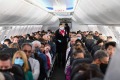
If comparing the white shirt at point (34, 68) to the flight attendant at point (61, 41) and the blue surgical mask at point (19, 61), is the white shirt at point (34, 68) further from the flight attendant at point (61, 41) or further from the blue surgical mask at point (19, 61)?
the flight attendant at point (61, 41)

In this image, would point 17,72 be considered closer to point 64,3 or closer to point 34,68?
point 34,68

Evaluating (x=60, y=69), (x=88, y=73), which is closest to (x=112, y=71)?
(x=88, y=73)

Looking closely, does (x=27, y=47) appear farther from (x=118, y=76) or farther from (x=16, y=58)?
(x=118, y=76)

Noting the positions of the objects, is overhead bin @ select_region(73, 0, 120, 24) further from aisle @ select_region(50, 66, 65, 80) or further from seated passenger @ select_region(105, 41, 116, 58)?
aisle @ select_region(50, 66, 65, 80)

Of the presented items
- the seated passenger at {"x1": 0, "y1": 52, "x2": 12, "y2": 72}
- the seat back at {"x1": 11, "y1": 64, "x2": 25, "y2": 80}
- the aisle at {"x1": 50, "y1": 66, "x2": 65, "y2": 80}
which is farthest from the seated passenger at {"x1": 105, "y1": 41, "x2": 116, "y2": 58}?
the aisle at {"x1": 50, "y1": 66, "x2": 65, "y2": 80}

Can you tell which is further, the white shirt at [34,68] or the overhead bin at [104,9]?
the overhead bin at [104,9]

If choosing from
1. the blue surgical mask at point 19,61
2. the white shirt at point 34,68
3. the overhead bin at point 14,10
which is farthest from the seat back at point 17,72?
the overhead bin at point 14,10

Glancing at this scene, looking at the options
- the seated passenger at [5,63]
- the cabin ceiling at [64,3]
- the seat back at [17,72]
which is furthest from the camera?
the cabin ceiling at [64,3]

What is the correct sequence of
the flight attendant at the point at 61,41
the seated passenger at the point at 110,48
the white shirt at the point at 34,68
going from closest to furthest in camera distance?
the white shirt at the point at 34,68 → the seated passenger at the point at 110,48 → the flight attendant at the point at 61,41

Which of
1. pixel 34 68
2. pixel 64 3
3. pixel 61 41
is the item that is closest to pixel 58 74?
pixel 61 41

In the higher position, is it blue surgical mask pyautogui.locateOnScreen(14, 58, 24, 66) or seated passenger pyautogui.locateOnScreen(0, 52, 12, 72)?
seated passenger pyautogui.locateOnScreen(0, 52, 12, 72)

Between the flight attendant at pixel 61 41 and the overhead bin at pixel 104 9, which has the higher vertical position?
the overhead bin at pixel 104 9

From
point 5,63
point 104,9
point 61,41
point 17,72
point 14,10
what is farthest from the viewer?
point 61,41

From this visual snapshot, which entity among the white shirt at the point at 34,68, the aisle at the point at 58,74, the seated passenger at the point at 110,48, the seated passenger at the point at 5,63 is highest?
the seated passenger at the point at 5,63
